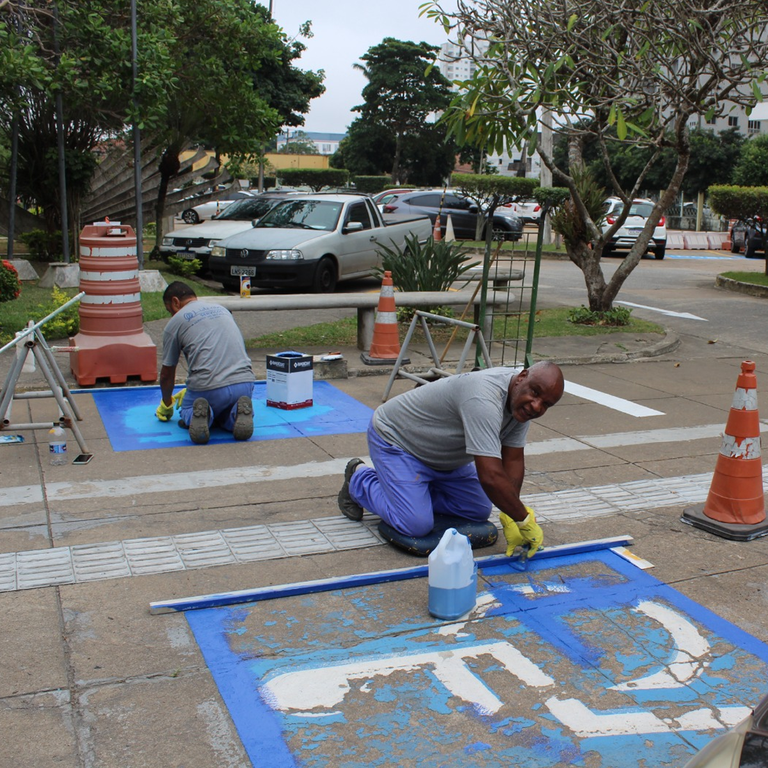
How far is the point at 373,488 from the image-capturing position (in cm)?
515

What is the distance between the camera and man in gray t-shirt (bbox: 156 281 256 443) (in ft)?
22.5

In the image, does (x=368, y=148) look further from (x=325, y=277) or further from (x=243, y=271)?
(x=243, y=271)

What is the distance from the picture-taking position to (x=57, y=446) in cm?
633

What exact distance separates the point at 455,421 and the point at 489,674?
57.4 inches

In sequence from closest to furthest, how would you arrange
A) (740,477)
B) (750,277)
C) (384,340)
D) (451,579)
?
1. (451,579)
2. (740,477)
3. (384,340)
4. (750,277)

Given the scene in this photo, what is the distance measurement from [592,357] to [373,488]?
5.93 metres

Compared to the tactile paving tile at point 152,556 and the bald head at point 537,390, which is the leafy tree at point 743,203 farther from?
the tactile paving tile at point 152,556

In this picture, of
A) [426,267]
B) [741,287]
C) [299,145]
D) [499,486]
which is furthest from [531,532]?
[299,145]

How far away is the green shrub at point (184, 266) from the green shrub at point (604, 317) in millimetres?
7106

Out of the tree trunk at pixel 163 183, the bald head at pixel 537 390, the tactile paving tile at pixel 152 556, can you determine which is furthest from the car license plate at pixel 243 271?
the bald head at pixel 537 390

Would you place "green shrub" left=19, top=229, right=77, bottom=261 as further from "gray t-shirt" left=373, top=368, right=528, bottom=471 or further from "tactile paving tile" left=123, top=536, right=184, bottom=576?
"gray t-shirt" left=373, top=368, right=528, bottom=471

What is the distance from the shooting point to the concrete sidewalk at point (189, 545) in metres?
3.35

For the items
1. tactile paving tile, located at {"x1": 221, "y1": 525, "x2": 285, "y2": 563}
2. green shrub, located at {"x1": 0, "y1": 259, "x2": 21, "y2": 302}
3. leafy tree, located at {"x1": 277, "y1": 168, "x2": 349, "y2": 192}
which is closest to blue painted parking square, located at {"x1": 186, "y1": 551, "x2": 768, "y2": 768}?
tactile paving tile, located at {"x1": 221, "y1": 525, "x2": 285, "y2": 563}

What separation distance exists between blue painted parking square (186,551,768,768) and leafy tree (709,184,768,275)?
51.9 ft
